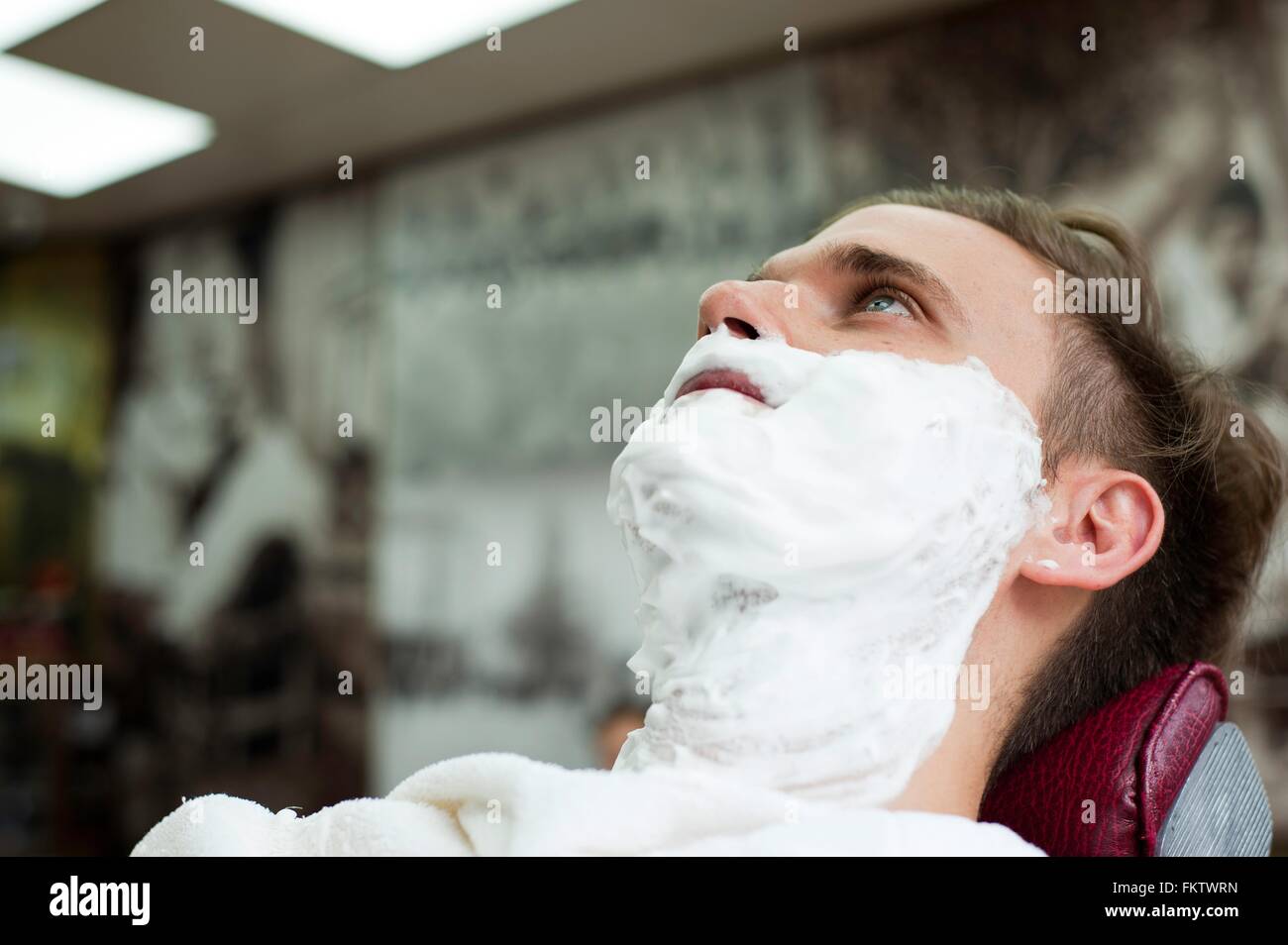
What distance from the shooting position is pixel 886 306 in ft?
4.05

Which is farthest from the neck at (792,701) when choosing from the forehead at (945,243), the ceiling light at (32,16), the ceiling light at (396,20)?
the ceiling light at (32,16)

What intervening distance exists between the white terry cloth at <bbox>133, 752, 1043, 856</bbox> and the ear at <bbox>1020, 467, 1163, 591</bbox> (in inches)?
12.3

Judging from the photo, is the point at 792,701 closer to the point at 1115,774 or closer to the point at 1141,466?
the point at 1115,774

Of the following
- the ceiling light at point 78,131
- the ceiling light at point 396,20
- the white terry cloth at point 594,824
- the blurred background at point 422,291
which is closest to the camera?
the white terry cloth at point 594,824

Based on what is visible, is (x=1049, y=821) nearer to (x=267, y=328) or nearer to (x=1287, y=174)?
(x=1287, y=174)

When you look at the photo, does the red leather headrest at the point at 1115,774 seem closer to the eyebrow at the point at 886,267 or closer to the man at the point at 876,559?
the man at the point at 876,559

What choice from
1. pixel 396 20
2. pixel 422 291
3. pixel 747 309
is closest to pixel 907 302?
pixel 747 309

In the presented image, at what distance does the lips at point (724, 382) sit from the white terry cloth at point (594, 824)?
1.32ft

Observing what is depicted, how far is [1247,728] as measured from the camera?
2602 millimetres

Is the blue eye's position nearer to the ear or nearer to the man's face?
the man's face

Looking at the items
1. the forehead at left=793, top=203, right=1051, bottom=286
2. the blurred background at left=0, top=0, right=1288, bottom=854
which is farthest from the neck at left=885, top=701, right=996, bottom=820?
the blurred background at left=0, top=0, right=1288, bottom=854

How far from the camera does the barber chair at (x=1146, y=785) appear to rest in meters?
1.04

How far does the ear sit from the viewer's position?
3.81 feet
